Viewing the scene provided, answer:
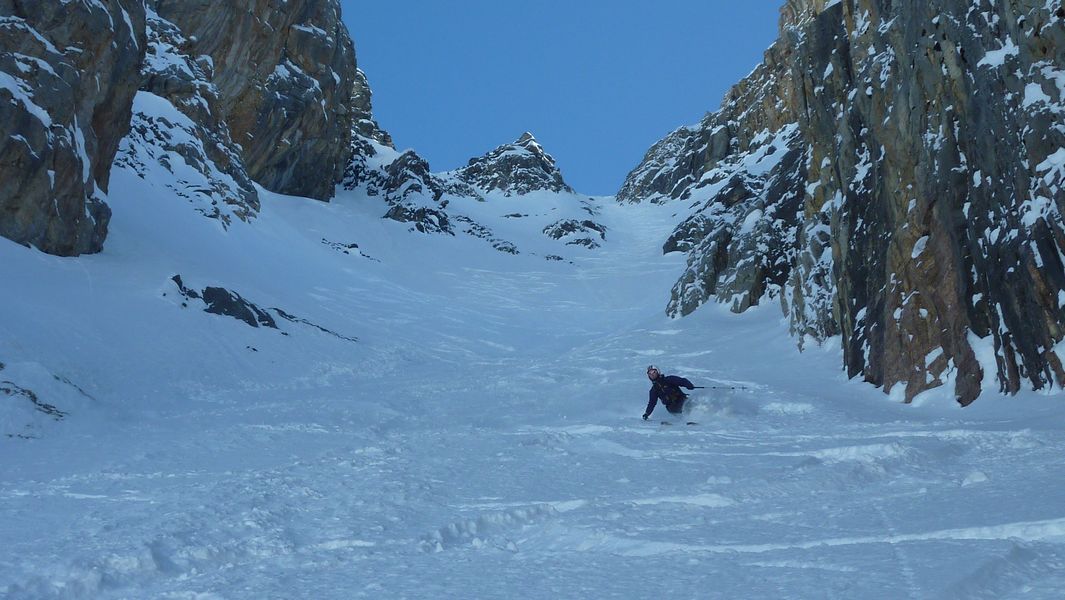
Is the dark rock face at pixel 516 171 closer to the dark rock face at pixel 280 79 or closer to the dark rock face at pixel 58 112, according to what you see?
the dark rock face at pixel 280 79

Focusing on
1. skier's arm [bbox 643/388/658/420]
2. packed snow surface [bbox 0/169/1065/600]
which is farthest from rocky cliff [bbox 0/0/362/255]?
skier's arm [bbox 643/388/658/420]

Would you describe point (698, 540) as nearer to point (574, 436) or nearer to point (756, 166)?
point (574, 436)

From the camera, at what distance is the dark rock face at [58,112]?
18.6 meters

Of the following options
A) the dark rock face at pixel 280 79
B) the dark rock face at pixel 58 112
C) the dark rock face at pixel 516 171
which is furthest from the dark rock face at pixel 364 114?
the dark rock face at pixel 58 112

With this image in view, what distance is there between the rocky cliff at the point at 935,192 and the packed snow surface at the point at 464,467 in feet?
2.88

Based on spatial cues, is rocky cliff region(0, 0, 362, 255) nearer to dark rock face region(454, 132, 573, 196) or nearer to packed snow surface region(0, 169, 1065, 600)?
packed snow surface region(0, 169, 1065, 600)

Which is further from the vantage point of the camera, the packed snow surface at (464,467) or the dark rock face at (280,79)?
the dark rock face at (280,79)

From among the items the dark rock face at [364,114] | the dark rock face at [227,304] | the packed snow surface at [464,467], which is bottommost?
the packed snow surface at [464,467]

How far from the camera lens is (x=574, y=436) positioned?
11320 mm

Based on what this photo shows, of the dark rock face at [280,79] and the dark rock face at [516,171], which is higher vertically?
the dark rock face at [516,171]

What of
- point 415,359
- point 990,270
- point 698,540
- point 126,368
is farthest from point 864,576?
point 415,359

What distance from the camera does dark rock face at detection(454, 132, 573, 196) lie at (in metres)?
112

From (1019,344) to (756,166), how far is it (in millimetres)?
44286

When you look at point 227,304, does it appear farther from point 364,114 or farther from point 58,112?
point 364,114
